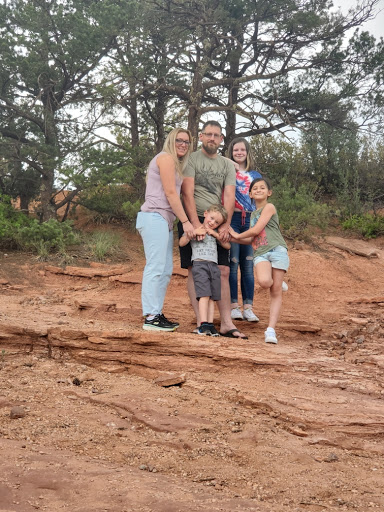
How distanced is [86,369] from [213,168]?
2.24 meters

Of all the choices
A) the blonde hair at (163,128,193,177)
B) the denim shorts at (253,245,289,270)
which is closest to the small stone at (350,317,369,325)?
the denim shorts at (253,245,289,270)

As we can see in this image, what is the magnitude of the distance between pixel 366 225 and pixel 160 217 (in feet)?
25.1

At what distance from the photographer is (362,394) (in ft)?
13.9

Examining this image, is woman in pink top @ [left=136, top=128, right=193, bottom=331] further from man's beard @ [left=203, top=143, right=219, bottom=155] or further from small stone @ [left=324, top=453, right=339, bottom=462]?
small stone @ [left=324, top=453, right=339, bottom=462]

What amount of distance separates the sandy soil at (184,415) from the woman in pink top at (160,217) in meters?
0.38

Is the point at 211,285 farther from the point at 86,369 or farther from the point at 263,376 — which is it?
the point at 86,369

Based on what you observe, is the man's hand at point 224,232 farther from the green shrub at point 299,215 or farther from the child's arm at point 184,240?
the green shrub at point 299,215

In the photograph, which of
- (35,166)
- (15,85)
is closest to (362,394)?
(35,166)

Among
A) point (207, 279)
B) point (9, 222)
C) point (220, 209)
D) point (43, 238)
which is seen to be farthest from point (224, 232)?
point (9, 222)

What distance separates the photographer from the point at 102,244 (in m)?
10.2

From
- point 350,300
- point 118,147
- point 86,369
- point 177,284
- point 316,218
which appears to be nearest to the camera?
point 86,369

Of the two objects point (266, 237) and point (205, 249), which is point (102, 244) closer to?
point (205, 249)

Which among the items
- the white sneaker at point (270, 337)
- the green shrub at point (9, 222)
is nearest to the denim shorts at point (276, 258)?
the white sneaker at point (270, 337)

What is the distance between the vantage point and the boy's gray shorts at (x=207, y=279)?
499cm
